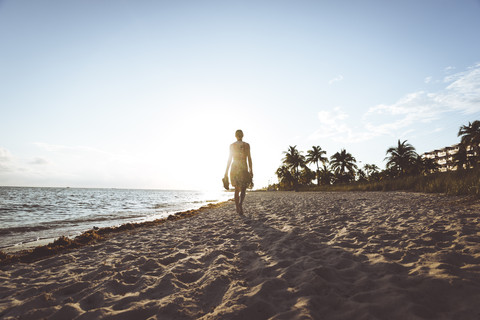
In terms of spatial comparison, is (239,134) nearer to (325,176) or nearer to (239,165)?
(239,165)

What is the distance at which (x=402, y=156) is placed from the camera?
4144 centimetres

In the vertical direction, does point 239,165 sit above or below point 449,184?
above

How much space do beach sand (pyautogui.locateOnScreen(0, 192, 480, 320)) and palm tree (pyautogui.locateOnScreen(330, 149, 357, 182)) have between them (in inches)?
1966

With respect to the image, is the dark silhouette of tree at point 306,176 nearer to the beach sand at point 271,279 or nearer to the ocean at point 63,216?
the ocean at point 63,216

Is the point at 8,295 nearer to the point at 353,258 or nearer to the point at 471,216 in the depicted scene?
the point at 353,258

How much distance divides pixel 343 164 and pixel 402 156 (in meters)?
11.1

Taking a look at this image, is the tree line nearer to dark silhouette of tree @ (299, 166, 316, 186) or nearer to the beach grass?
dark silhouette of tree @ (299, 166, 316, 186)

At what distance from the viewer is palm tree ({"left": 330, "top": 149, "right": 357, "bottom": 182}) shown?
50.0 metres

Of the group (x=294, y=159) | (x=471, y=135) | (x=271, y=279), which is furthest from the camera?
(x=294, y=159)

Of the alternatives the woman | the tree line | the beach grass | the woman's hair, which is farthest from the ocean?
the tree line

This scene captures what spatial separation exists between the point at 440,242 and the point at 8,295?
16.3ft

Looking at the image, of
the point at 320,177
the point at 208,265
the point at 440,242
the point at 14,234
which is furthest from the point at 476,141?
the point at 14,234

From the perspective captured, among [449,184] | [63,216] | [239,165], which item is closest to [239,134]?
[239,165]

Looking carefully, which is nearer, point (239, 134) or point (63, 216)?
point (239, 134)
